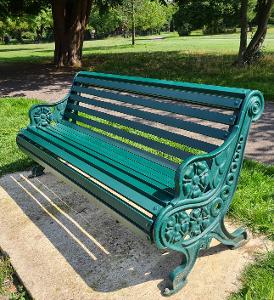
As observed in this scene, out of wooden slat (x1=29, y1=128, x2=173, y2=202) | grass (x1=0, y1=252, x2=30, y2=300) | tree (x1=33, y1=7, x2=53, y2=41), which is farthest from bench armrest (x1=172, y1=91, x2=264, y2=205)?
tree (x1=33, y1=7, x2=53, y2=41)

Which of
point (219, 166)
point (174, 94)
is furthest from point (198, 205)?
point (174, 94)

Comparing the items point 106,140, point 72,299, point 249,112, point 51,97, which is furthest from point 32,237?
point 51,97

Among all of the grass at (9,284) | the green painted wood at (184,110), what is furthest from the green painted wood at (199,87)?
Result: the grass at (9,284)

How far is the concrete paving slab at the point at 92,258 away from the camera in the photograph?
2902 millimetres

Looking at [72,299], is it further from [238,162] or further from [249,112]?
[249,112]

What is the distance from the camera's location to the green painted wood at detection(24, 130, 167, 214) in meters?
2.78

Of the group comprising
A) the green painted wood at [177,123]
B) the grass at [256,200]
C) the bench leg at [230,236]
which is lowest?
the grass at [256,200]

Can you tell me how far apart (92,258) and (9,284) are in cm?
66

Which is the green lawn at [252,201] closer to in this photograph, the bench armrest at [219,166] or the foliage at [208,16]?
the bench armrest at [219,166]

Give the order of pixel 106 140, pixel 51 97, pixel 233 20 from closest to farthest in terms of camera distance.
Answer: pixel 106 140 < pixel 51 97 < pixel 233 20

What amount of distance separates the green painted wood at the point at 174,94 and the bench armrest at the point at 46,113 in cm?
63

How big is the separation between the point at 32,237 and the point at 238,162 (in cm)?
193

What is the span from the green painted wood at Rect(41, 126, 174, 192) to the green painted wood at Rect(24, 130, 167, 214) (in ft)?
0.27

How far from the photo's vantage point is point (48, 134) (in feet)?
14.8
